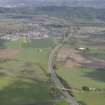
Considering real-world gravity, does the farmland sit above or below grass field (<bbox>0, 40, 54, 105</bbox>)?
below

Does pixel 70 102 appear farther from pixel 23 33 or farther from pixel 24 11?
pixel 24 11

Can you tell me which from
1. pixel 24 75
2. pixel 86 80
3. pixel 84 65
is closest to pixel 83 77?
pixel 86 80

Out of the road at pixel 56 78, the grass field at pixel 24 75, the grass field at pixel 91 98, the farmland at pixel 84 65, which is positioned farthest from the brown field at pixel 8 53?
the grass field at pixel 91 98

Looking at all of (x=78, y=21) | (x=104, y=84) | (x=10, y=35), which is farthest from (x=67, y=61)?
(x=78, y=21)

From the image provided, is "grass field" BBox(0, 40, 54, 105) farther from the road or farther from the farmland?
the farmland

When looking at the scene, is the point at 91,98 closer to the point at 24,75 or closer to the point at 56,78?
the point at 56,78

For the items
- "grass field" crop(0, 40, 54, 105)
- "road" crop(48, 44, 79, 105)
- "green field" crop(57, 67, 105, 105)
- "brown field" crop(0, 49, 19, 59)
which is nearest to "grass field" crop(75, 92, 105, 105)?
"green field" crop(57, 67, 105, 105)

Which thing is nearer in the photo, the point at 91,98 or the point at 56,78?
the point at 91,98

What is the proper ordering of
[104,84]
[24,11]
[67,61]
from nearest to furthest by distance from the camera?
[104,84]
[67,61]
[24,11]
